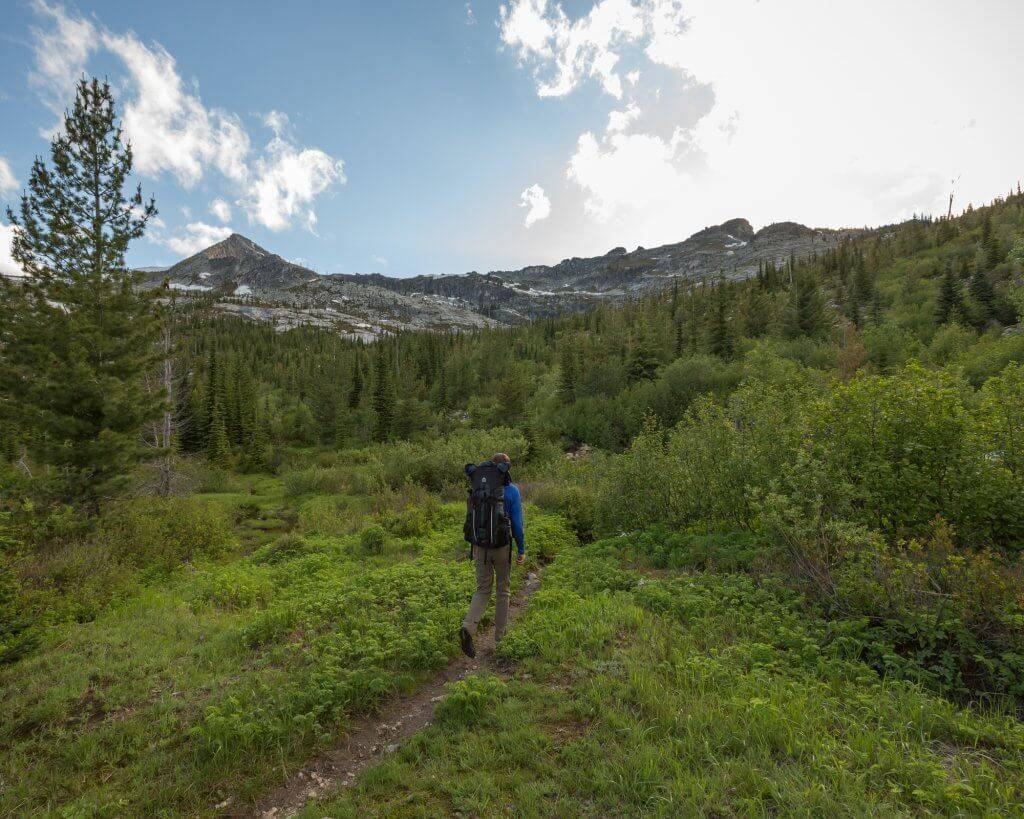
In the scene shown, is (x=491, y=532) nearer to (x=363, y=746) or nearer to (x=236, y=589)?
(x=363, y=746)

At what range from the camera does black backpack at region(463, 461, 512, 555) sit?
5.92 meters

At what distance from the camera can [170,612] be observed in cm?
761

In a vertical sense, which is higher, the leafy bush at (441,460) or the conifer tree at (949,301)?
the conifer tree at (949,301)

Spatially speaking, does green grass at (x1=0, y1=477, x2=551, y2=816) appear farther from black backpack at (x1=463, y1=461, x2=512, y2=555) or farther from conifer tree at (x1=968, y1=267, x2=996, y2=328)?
conifer tree at (x1=968, y1=267, x2=996, y2=328)

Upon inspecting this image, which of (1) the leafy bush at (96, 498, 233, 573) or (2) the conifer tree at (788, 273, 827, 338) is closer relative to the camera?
(1) the leafy bush at (96, 498, 233, 573)

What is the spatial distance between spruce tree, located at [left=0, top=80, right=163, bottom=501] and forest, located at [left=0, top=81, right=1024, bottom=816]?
0.26 ft

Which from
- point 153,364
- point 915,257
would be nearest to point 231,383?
point 153,364

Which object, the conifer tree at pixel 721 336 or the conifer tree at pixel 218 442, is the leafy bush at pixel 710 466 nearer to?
the conifer tree at pixel 721 336

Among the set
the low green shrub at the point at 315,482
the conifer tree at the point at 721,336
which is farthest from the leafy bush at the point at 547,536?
the conifer tree at the point at 721,336

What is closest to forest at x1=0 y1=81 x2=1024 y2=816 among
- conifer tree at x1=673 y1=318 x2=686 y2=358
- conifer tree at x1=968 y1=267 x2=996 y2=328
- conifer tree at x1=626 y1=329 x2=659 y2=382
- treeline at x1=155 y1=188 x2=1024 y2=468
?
treeline at x1=155 y1=188 x2=1024 y2=468

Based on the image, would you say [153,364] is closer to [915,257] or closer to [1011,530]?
[1011,530]

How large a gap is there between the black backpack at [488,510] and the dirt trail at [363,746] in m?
1.71

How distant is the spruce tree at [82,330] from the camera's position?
10781mm

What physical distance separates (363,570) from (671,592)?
6.76 metres
